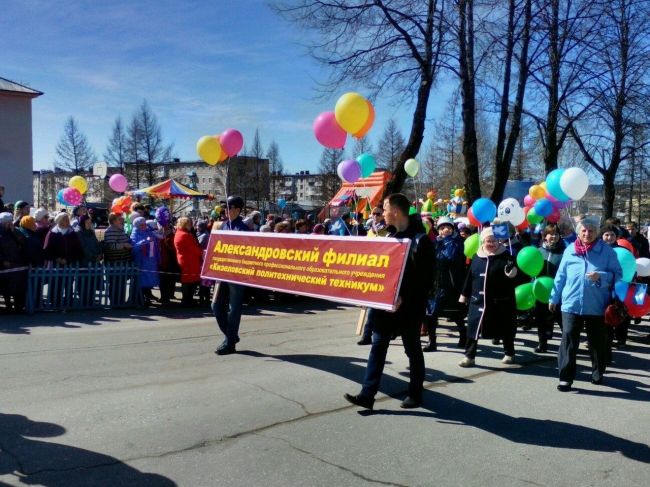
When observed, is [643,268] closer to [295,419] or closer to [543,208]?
[543,208]

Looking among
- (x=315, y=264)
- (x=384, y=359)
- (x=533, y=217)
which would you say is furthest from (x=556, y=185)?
(x=384, y=359)

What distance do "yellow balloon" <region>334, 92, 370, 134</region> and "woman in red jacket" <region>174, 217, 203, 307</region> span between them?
4.81 m

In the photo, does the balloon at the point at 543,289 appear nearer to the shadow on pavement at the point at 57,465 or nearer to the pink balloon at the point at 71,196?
the shadow on pavement at the point at 57,465

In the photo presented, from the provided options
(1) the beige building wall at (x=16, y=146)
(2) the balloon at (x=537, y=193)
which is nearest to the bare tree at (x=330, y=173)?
(1) the beige building wall at (x=16, y=146)

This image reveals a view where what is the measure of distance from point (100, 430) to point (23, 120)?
126 ft

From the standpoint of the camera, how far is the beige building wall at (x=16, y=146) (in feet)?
119

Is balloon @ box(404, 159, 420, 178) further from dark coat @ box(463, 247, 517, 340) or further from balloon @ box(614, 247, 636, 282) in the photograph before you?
balloon @ box(614, 247, 636, 282)

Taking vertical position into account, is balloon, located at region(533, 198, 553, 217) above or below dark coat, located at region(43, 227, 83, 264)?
above

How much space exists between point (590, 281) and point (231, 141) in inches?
205

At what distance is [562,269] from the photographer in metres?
6.14

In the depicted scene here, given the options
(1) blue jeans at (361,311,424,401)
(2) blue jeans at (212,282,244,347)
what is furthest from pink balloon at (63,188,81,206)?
(1) blue jeans at (361,311,424,401)

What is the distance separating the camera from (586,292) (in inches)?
228

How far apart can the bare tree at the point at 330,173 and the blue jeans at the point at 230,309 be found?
56065 millimetres

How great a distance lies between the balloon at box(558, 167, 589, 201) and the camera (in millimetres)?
7723
